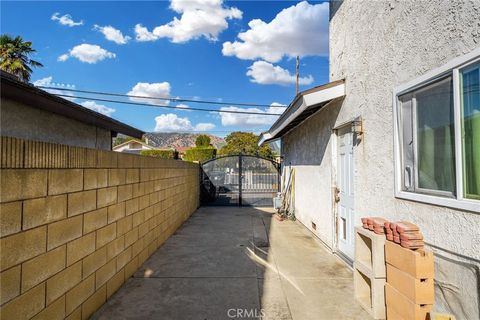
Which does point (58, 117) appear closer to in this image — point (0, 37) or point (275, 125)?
point (275, 125)

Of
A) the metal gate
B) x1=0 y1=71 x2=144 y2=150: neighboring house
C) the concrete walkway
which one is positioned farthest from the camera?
the metal gate

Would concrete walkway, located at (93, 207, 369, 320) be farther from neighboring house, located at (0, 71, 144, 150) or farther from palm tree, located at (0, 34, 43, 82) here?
palm tree, located at (0, 34, 43, 82)

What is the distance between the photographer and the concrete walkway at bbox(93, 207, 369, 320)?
3.10m

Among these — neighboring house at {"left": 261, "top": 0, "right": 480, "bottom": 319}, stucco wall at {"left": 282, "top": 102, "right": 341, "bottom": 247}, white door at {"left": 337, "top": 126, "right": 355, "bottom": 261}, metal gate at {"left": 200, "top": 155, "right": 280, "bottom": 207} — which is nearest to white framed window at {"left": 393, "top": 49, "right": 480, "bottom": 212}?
neighboring house at {"left": 261, "top": 0, "right": 480, "bottom": 319}

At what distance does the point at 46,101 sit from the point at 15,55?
15.2 m

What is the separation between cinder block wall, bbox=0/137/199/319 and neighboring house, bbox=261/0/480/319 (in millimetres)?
3300

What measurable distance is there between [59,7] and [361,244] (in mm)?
11447

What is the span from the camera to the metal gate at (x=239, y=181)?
1305cm

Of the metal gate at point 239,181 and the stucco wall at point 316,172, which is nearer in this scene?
the stucco wall at point 316,172

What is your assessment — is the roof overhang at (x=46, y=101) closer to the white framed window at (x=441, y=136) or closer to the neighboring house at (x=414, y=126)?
the neighboring house at (x=414, y=126)

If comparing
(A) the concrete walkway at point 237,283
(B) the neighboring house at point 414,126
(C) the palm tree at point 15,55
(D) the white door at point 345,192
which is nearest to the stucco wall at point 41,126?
(A) the concrete walkway at point 237,283

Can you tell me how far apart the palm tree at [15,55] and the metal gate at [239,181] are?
11750 millimetres

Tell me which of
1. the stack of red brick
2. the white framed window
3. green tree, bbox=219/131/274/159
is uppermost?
green tree, bbox=219/131/274/159

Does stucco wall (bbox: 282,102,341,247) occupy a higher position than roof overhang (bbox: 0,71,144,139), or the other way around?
roof overhang (bbox: 0,71,144,139)
